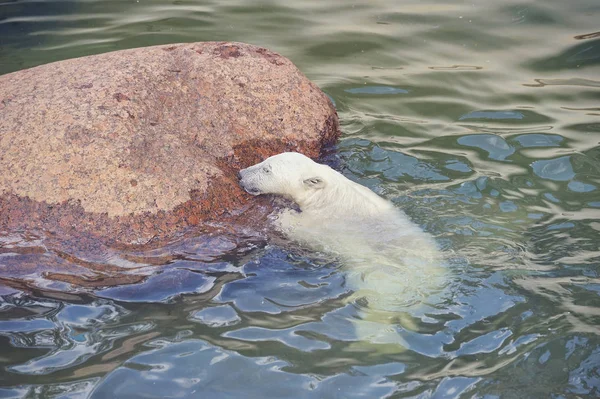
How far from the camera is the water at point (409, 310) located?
431cm

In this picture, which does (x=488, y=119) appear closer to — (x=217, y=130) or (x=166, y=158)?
(x=217, y=130)

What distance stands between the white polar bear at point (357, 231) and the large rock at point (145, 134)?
16.1 inches

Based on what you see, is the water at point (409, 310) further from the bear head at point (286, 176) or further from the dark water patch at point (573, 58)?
the bear head at point (286, 176)

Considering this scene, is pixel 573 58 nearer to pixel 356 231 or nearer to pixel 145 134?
pixel 356 231

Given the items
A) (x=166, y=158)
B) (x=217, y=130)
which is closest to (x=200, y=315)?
(x=166, y=158)

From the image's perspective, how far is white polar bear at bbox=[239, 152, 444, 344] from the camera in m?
5.29

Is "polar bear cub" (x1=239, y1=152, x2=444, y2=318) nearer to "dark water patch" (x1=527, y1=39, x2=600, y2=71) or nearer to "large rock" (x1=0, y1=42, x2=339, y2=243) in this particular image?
"large rock" (x1=0, y1=42, x2=339, y2=243)

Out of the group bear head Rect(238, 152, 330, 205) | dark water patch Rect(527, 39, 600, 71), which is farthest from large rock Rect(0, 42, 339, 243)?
dark water patch Rect(527, 39, 600, 71)

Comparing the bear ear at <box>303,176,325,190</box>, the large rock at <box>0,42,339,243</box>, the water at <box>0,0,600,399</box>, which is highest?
the large rock at <box>0,42,339,243</box>

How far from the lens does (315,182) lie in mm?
6332

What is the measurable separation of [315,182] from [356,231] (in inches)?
24.7

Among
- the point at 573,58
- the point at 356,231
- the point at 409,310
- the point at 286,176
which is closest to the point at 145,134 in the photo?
the point at 286,176

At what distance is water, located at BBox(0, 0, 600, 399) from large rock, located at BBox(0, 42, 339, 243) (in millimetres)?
297

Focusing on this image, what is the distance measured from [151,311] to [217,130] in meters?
2.13
